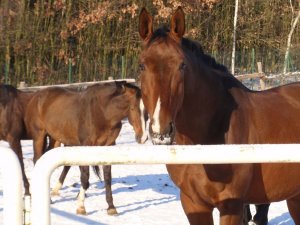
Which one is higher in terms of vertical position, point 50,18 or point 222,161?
point 50,18

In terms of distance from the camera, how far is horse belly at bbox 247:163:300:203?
Result: 3811 millimetres

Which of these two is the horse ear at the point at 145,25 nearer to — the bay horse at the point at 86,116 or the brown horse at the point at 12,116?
the bay horse at the point at 86,116

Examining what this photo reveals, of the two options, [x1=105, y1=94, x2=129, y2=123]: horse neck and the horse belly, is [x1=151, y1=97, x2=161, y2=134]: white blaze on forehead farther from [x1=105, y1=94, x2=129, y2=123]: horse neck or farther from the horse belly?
[x1=105, y1=94, x2=129, y2=123]: horse neck

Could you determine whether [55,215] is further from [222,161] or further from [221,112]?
[222,161]

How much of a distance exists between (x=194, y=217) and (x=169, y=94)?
40.0 inches

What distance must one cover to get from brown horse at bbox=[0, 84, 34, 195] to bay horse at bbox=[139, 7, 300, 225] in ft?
17.2

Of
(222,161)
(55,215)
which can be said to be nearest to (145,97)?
(222,161)

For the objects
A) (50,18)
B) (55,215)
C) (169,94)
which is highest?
(50,18)

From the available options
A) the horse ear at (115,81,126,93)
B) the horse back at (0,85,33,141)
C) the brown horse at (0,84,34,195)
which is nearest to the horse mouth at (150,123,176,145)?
the horse ear at (115,81,126,93)

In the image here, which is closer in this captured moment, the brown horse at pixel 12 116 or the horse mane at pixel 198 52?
the horse mane at pixel 198 52

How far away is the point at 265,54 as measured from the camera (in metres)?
23.7

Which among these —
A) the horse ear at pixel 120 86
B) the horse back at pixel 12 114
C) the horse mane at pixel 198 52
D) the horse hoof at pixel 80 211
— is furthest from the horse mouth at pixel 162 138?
the horse back at pixel 12 114

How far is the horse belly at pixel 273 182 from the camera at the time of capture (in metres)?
3.81

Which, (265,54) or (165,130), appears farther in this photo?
(265,54)
